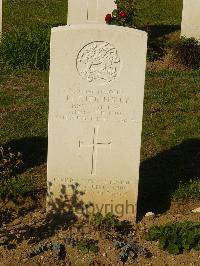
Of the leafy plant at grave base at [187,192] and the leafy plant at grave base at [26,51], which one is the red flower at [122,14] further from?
the leafy plant at grave base at [187,192]

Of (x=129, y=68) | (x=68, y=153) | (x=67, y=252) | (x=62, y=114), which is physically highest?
(x=129, y=68)

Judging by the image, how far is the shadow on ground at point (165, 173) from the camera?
741 centimetres

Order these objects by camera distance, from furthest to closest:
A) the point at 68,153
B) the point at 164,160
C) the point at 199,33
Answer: the point at 199,33, the point at 164,160, the point at 68,153

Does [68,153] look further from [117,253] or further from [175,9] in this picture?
[175,9]

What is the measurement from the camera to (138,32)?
6.34 meters

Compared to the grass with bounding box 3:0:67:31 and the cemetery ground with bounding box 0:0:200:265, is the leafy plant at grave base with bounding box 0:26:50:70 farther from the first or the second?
the grass with bounding box 3:0:67:31

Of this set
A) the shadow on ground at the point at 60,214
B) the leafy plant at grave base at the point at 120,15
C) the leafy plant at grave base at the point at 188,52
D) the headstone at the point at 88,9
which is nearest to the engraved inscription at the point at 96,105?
the shadow on ground at the point at 60,214

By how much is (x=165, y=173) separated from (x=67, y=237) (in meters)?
2.19

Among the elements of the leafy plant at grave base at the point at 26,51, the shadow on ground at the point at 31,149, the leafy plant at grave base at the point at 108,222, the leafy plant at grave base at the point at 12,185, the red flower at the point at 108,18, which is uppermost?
the red flower at the point at 108,18

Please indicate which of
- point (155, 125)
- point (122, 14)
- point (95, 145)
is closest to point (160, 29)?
point (122, 14)

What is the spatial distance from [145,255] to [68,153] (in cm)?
135

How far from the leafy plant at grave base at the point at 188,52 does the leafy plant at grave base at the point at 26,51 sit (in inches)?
112

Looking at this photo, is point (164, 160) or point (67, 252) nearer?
point (67, 252)

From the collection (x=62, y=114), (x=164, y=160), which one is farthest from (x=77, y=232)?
(x=164, y=160)
